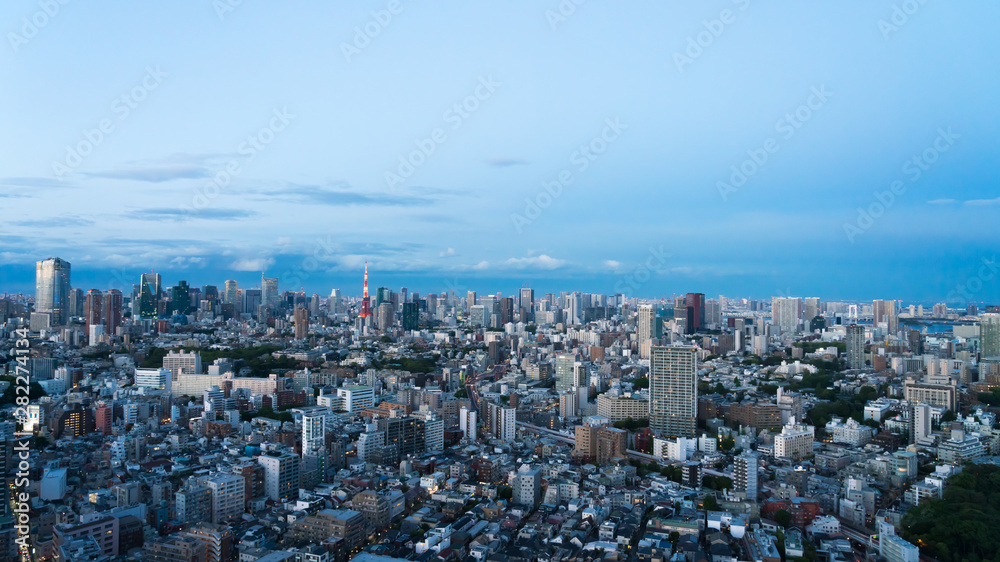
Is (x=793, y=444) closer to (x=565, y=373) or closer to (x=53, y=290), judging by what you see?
(x=565, y=373)

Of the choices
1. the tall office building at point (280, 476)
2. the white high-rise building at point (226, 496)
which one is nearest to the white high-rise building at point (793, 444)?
the tall office building at point (280, 476)

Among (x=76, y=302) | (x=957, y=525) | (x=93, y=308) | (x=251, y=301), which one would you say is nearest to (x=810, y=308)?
(x=251, y=301)

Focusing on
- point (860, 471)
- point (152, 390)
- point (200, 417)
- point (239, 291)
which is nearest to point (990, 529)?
point (860, 471)

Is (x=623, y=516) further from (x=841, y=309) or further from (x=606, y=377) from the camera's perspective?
(x=841, y=309)

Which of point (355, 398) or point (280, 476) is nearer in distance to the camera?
point (280, 476)

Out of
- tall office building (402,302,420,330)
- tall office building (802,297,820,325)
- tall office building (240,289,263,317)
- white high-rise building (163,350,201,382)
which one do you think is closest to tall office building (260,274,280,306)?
tall office building (240,289,263,317)

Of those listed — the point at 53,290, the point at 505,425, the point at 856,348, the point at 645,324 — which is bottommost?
the point at 505,425

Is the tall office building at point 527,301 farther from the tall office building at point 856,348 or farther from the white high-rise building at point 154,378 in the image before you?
the white high-rise building at point 154,378
